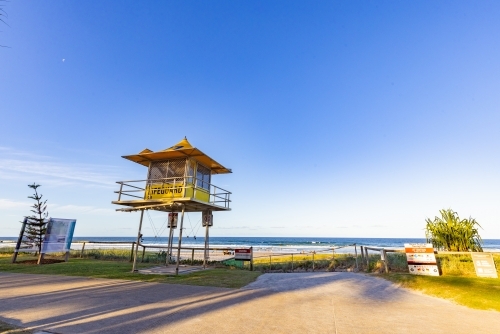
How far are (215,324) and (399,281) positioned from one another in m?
7.93

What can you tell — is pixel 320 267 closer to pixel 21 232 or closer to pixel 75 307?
pixel 75 307

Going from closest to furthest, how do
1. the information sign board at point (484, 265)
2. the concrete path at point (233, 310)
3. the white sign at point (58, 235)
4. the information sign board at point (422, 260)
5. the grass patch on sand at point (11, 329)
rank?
the grass patch on sand at point (11, 329)
the concrete path at point (233, 310)
the information sign board at point (484, 265)
the information sign board at point (422, 260)
the white sign at point (58, 235)

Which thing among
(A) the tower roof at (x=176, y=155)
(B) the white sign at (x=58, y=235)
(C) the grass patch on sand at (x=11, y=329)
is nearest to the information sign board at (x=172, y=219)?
(A) the tower roof at (x=176, y=155)

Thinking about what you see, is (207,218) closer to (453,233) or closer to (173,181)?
(173,181)

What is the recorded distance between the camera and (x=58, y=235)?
18.7m

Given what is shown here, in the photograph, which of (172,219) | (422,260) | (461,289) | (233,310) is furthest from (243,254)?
(461,289)

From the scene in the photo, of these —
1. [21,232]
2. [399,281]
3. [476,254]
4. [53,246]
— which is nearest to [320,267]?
[399,281]

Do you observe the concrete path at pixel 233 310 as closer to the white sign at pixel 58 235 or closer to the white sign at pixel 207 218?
the white sign at pixel 207 218

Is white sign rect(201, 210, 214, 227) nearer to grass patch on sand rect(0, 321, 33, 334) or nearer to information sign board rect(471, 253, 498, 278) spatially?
grass patch on sand rect(0, 321, 33, 334)

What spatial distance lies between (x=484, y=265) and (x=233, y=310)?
10243 mm

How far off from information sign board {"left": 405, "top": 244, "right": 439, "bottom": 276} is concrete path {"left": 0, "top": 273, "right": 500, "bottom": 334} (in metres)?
2.90

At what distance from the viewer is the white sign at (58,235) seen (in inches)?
707

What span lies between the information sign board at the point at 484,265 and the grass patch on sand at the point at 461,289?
0.40 m

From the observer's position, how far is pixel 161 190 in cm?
1405
